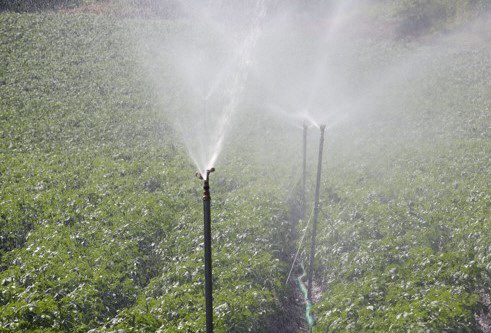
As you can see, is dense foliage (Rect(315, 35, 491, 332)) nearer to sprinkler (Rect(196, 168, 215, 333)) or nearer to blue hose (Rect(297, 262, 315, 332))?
blue hose (Rect(297, 262, 315, 332))

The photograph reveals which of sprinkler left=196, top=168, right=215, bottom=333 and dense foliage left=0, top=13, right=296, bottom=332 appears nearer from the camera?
sprinkler left=196, top=168, right=215, bottom=333

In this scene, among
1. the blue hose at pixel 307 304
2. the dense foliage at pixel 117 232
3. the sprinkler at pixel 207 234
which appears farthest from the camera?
the blue hose at pixel 307 304

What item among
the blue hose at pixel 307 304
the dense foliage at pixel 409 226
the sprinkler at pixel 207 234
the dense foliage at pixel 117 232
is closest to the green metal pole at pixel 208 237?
the sprinkler at pixel 207 234

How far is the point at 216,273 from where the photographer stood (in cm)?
1089

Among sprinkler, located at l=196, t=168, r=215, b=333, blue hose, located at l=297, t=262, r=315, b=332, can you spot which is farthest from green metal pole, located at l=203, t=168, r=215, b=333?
blue hose, located at l=297, t=262, r=315, b=332

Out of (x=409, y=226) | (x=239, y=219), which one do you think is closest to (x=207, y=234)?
(x=239, y=219)

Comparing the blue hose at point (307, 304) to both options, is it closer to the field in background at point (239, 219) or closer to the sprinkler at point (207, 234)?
the field in background at point (239, 219)

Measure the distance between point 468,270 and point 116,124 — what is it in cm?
1874

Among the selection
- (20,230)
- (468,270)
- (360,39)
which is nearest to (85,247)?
(20,230)

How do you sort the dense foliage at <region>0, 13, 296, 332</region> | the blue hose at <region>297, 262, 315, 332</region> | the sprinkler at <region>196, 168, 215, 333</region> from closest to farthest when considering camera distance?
the sprinkler at <region>196, 168, 215, 333</region> < the dense foliage at <region>0, 13, 296, 332</region> < the blue hose at <region>297, 262, 315, 332</region>

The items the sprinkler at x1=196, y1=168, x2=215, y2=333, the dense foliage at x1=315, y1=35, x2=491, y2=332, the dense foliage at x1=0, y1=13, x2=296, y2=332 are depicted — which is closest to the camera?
the sprinkler at x1=196, y1=168, x2=215, y2=333

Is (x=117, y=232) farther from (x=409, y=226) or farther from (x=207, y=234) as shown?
(x=409, y=226)

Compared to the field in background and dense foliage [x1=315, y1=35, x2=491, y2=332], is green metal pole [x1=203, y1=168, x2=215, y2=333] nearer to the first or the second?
the field in background

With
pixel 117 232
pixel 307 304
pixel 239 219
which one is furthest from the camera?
pixel 239 219
